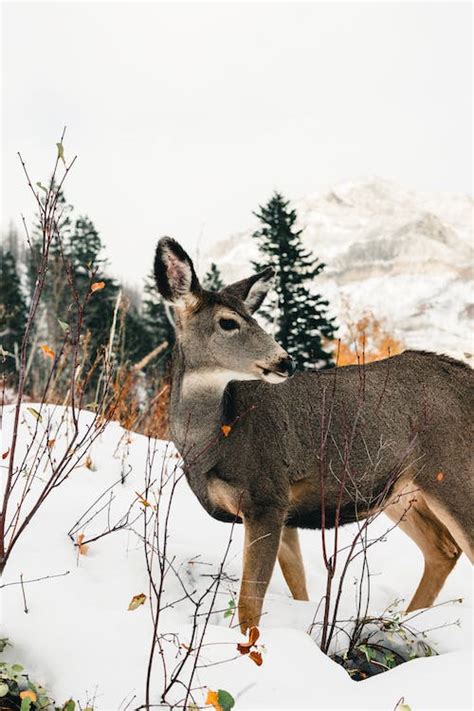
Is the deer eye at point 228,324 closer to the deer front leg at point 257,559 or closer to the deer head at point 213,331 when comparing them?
the deer head at point 213,331

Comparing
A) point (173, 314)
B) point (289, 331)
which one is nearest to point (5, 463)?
point (173, 314)

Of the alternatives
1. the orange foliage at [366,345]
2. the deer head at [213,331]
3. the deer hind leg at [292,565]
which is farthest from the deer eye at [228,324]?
the orange foliage at [366,345]

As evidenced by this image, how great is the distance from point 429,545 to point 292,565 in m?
1.13

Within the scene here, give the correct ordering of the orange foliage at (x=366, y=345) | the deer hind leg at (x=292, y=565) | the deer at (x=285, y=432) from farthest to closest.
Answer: the orange foliage at (x=366, y=345) < the deer hind leg at (x=292, y=565) < the deer at (x=285, y=432)

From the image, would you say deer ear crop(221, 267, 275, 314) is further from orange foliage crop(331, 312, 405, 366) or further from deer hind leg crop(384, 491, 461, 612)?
orange foliage crop(331, 312, 405, 366)

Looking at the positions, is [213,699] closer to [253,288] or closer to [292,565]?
[292,565]

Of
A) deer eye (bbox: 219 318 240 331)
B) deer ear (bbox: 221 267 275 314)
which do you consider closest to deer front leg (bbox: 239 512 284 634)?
deer eye (bbox: 219 318 240 331)

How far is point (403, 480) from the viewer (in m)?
3.98

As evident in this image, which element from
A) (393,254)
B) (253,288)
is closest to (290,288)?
(253,288)

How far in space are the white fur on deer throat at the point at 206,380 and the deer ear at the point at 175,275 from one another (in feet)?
1.52

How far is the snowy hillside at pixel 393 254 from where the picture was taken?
7188 cm

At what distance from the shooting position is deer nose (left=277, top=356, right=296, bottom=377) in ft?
12.1

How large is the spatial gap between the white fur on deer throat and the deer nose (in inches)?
13.6

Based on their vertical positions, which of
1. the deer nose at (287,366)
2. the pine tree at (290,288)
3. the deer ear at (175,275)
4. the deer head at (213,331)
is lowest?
the deer nose at (287,366)
